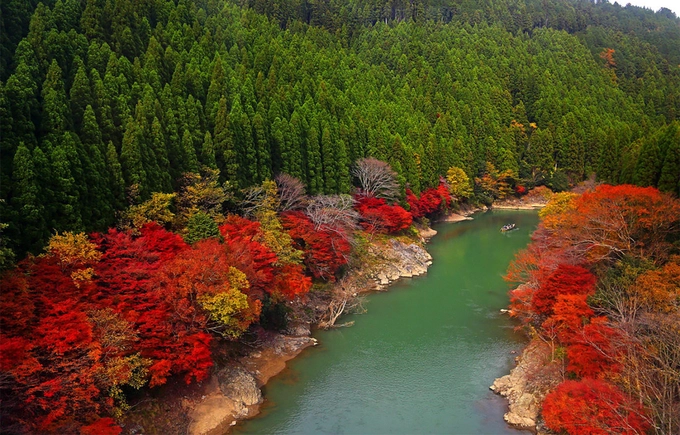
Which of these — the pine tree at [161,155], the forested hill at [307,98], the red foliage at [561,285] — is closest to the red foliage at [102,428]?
the forested hill at [307,98]

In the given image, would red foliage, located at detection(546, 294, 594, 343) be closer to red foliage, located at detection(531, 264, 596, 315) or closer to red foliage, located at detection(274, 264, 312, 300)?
red foliage, located at detection(531, 264, 596, 315)

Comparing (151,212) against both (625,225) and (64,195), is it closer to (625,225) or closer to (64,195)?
(64,195)

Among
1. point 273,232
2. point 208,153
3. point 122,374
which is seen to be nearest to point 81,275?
point 122,374

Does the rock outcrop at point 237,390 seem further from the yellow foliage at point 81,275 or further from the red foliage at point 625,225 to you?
the red foliage at point 625,225

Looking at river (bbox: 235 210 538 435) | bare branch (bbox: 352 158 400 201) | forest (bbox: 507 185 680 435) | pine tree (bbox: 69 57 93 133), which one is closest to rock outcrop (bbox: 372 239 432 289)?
river (bbox: 235 210 538 435)

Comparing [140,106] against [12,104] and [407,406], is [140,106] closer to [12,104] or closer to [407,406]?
[12,104]

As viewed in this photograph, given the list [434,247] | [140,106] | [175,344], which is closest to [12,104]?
[140,106]
